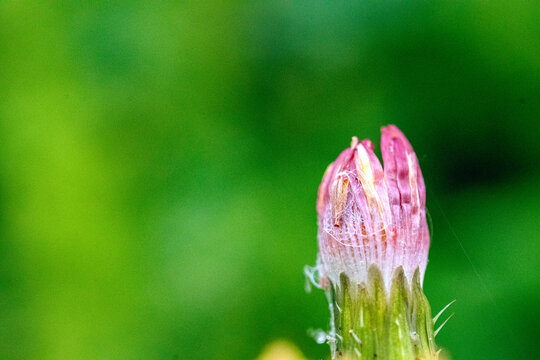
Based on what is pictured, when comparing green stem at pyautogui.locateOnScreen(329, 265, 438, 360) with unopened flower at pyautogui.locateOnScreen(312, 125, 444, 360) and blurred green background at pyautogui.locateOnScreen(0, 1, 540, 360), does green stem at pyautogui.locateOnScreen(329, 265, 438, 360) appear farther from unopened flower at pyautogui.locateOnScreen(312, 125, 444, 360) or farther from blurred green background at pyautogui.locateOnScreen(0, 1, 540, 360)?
blurred green background at pyautogui.locateOnScreen(0, 1, 540, 360)

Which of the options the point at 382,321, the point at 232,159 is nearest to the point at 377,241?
the point at 382,321

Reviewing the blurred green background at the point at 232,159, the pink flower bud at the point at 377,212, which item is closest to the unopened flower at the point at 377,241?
the pink flower bud at the point at 377,212

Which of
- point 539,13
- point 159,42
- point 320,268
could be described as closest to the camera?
point 320,268

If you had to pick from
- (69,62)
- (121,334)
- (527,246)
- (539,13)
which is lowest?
(121,334)

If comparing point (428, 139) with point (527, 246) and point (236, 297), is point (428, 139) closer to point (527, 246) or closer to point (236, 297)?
point (527, 246)

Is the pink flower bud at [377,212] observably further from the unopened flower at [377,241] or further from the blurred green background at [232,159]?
the blurred green background at [232,159]

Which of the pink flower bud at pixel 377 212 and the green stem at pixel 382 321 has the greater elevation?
the pink flower bud at pixel 377 212

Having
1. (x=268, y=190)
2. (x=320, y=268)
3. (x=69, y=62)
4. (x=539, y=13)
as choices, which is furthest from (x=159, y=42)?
(x=320, y=268)
